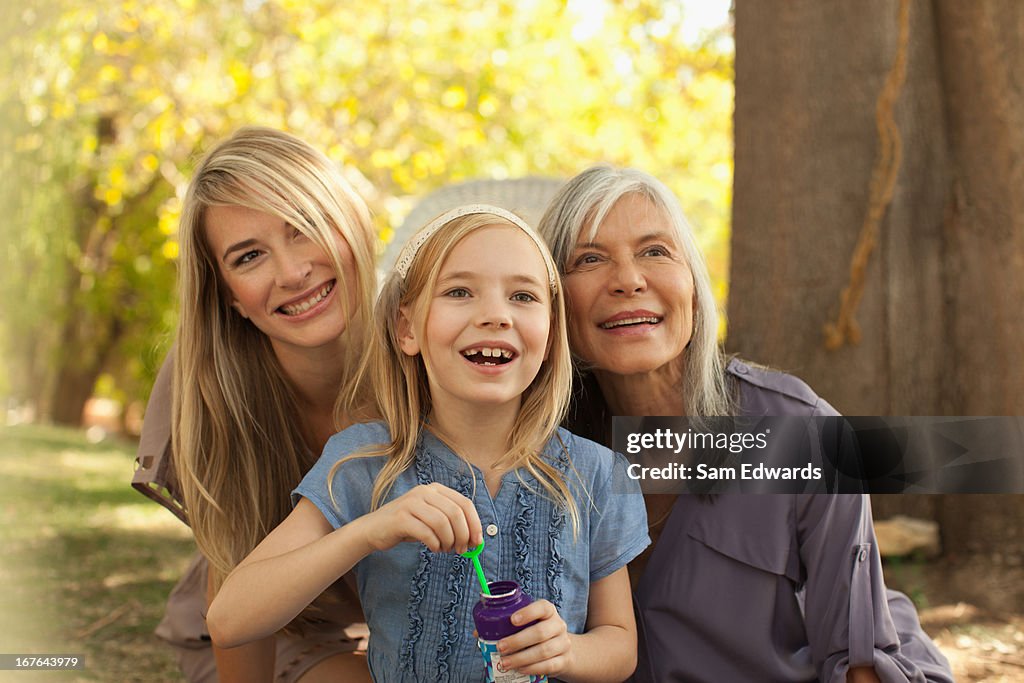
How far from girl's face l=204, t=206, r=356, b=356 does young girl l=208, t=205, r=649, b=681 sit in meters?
0.40

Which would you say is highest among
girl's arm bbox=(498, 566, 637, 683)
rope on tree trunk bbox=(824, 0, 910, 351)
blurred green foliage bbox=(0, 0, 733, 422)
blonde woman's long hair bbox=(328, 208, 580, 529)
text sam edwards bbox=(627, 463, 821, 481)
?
blurred green foliage bbox=(0, 0, 733, 422)

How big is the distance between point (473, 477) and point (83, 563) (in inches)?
109

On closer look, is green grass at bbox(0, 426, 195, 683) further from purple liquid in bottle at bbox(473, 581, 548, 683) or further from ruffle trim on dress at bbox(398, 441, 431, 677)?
purple liquid in bottle at bbox(473, 581, 548, 683)

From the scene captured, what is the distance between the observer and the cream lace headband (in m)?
2.05

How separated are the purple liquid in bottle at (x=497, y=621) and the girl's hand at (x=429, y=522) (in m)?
0.10

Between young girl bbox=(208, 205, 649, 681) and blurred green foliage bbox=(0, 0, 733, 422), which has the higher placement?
blurred green foliage bbox=(0, 0, 733, 422)

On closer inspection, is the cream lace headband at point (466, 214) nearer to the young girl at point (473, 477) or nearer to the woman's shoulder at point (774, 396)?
the young girl at point (473, 477)

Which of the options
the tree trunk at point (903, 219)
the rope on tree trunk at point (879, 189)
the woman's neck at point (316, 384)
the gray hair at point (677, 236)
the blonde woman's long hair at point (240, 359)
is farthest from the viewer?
the tree trunk at point (903, 219)

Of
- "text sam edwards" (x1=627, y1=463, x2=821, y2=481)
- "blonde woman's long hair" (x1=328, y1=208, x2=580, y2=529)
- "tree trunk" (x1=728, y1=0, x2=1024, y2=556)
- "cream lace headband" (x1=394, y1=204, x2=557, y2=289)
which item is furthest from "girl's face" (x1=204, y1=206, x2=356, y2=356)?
"tree trunk" (x1=728, y1=0, x2=1024, y2=556)

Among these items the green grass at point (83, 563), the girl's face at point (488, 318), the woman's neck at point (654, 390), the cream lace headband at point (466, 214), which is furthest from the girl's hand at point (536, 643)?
the green grass at point (83, 563)

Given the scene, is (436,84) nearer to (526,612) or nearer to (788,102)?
(788,102)

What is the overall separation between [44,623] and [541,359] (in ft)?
7.30

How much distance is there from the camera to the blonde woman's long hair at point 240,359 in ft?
7.96

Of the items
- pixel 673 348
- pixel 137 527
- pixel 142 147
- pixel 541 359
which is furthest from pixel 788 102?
pixel 142 147
